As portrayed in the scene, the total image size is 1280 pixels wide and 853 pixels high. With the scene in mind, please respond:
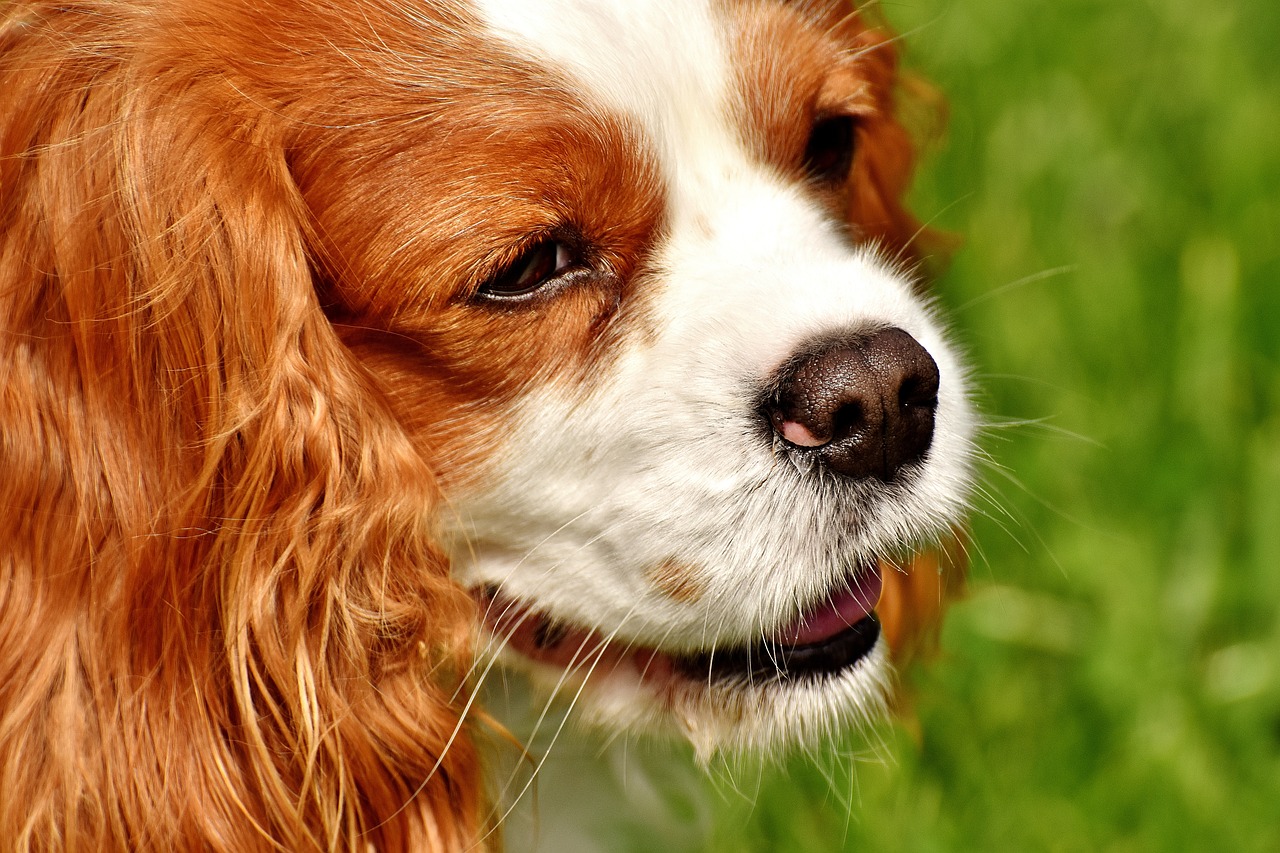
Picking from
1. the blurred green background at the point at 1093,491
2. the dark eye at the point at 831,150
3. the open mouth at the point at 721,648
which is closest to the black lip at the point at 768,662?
the open mouth at the point at 721,648

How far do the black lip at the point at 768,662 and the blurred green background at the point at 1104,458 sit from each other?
288 mm

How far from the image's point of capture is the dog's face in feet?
5.71

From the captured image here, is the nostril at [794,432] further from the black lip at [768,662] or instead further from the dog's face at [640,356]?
the black lip at [768,662]

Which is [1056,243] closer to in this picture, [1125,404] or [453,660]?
[1125,404]

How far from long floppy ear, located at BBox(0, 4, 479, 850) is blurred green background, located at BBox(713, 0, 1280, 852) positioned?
891 millimetres

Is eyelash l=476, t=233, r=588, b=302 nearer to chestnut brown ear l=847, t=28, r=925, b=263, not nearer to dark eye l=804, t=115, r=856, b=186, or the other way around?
dark eye l=804, t=115, r=856, b=186

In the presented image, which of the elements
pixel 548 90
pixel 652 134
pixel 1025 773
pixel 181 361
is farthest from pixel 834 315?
pixel 1025 773

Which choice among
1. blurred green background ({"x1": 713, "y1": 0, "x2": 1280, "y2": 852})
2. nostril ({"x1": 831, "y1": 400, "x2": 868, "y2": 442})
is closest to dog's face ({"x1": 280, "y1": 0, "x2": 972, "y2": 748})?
nostril ({"x1": 831, "y1": 400, "x2": 868, "y2": 442})

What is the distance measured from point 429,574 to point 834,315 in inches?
23.7

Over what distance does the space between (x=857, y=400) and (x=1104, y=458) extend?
60.2 inches

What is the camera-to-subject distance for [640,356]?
186 centimetres

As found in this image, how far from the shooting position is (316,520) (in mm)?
1758

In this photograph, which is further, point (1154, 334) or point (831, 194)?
point (1154, 334)

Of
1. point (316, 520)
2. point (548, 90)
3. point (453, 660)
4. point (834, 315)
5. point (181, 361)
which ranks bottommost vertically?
point (453, 660)
